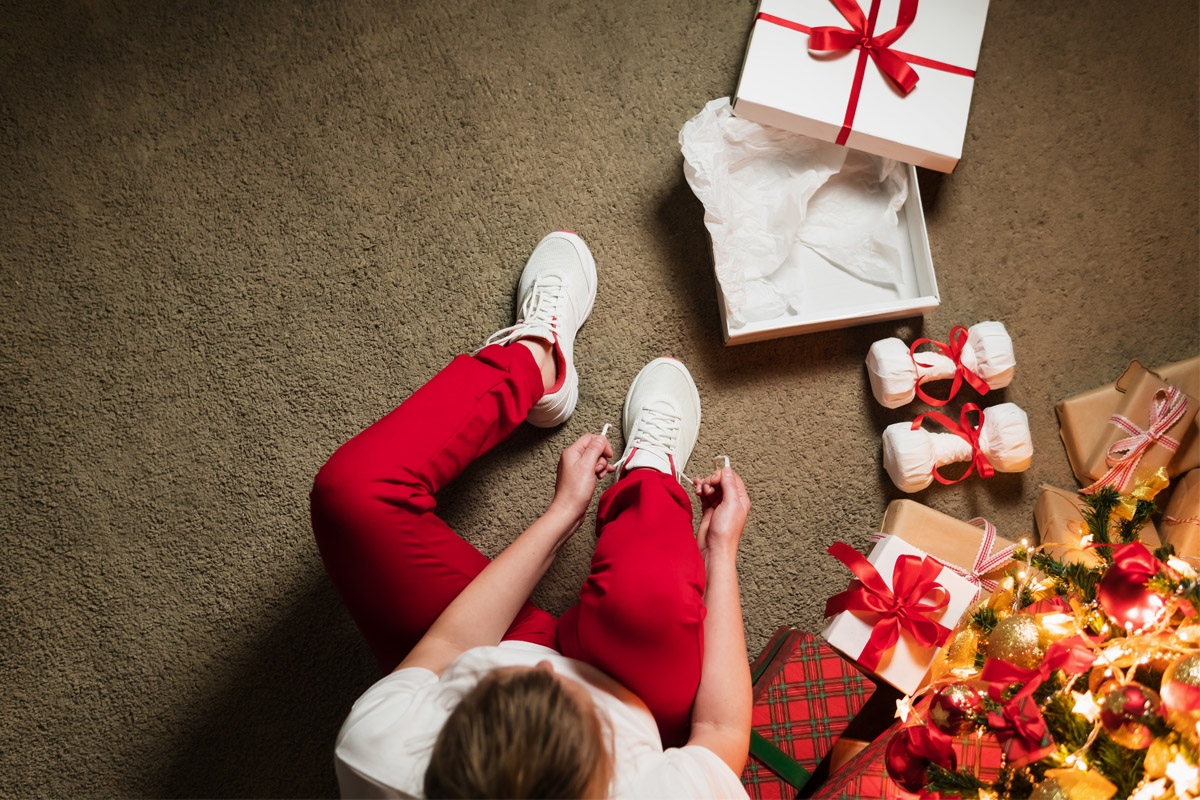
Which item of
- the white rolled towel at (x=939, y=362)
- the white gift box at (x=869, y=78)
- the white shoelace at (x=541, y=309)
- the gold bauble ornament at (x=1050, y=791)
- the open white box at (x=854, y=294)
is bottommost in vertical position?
the gold bauble ornament at (x=1050, y=791)

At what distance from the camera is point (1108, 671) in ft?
1.95

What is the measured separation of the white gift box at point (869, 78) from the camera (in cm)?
103

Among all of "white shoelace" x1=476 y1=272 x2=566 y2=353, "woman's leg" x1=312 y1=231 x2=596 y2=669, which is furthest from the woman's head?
"white shoelace" x1=476 y1=272 x2=566 y2=353

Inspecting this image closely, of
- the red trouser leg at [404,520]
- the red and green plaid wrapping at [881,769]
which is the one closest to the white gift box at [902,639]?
the red and green plaid wrapping at [881,769]

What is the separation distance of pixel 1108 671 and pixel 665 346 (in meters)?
0.74

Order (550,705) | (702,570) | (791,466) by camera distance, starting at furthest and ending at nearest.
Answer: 1. (791,466)
2. (702,570)
3. (550,705)

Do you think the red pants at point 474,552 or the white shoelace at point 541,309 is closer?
the red pants at point 474,552

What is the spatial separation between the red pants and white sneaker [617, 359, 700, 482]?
10cm

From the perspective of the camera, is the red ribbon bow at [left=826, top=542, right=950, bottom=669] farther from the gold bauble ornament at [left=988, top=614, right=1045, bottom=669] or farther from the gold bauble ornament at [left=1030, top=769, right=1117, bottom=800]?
the gold bauble ornament at [left=1030, top=769, right=1117, bottom=800]

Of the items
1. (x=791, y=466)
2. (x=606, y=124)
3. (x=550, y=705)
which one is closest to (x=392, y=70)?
(x=606, y=124)

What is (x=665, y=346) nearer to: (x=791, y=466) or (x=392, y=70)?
(x=791, y=466)

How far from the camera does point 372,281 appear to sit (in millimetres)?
1154

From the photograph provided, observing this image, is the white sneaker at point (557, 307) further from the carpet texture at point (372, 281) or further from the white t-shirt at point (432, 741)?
the white t-shirt at point (432, 741)

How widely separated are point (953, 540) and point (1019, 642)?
413 millimetres
